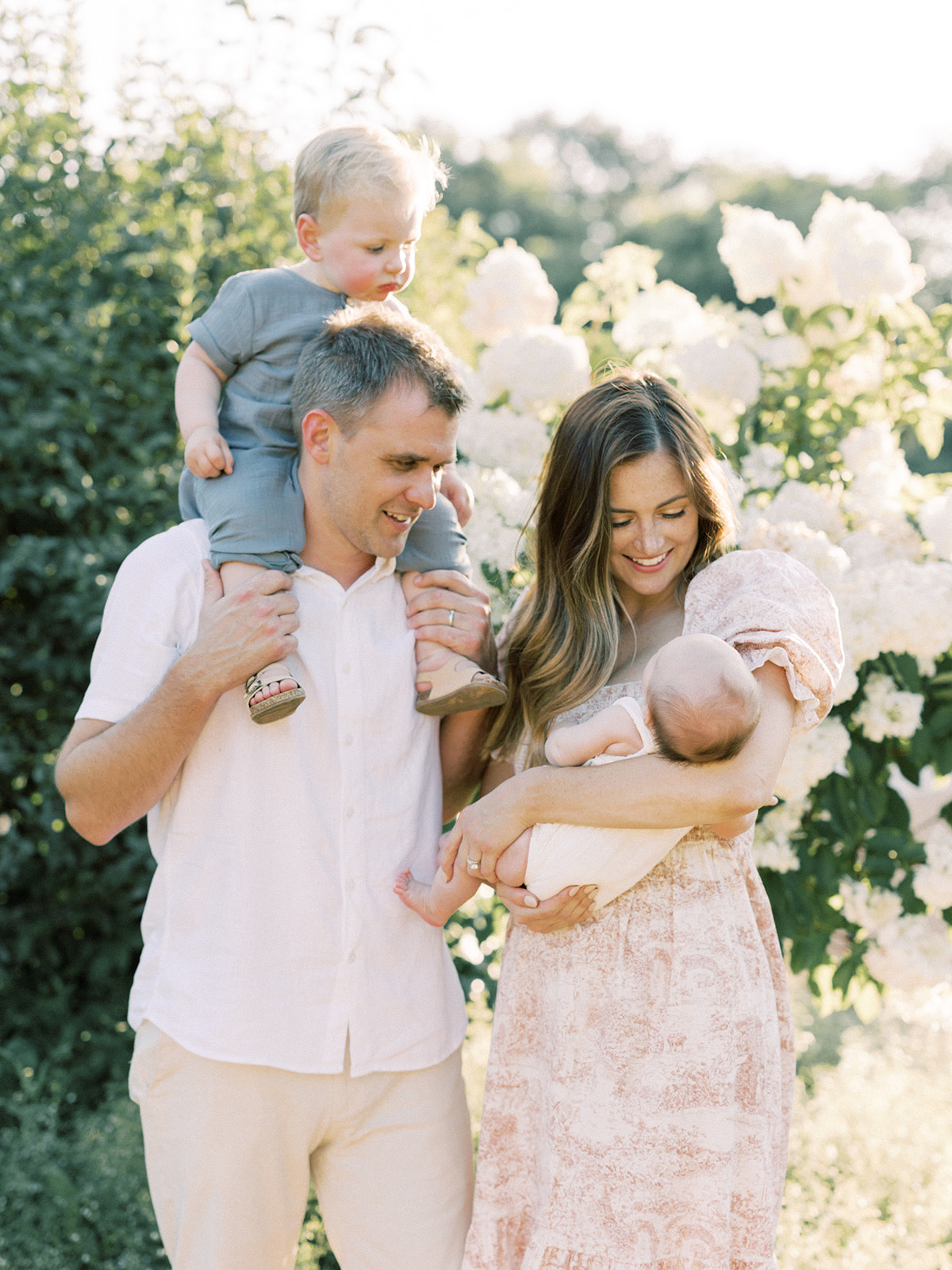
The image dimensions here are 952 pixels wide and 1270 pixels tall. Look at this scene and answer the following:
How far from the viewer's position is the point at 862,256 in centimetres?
314

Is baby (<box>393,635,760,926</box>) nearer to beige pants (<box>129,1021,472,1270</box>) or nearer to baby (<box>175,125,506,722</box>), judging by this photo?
baby (<box>175,125,506,722</box>)

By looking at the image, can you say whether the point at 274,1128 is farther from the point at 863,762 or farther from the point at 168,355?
the point at 168,355

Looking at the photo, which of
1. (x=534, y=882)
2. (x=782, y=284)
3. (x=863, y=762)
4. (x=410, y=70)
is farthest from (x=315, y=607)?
(x=410, y=70)

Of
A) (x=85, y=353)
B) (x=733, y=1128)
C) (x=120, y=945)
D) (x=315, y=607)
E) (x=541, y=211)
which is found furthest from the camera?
(x=541, y=211)

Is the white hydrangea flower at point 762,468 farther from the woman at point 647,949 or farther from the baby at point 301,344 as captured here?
the baby at point 301,344

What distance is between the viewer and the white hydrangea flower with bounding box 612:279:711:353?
3.47 meters

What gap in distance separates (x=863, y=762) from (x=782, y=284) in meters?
1.52

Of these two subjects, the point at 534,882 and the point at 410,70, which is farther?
the point at 410,70

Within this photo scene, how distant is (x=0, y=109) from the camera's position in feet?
12.9

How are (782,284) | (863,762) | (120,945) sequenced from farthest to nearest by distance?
(120,945) → (782,284) → (863,762)

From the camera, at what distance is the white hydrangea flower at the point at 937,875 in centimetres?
270

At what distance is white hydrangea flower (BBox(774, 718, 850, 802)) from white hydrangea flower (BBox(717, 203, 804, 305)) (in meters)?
1.40

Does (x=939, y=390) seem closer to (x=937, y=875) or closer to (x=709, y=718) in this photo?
(x=937, y=875)

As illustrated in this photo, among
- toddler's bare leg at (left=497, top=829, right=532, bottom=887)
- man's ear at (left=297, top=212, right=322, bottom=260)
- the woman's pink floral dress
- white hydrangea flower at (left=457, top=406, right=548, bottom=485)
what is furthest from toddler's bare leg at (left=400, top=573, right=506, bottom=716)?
white hydrangea flower at (left=457, top=406, right=548, bottom=485)
